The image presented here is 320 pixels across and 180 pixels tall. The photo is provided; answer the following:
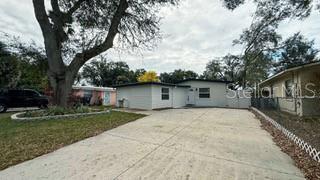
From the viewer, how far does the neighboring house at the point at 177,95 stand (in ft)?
64.0

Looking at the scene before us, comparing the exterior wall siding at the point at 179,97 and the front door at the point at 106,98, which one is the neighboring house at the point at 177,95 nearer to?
the exterior wall siding at the point at 179,97

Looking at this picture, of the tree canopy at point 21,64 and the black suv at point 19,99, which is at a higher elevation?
the tree canopy at point 21,64

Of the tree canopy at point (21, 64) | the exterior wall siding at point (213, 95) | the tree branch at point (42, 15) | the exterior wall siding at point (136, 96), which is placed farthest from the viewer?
the exterior wall siding at point (213, 95)

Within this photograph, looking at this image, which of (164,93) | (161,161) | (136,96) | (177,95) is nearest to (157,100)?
(164,93)

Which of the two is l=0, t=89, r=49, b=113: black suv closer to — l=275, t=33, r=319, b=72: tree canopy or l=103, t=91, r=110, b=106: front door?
l=103, t=91, r=110, b=106: front door

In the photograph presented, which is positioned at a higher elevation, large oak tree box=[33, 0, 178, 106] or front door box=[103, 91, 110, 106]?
large oak tree box=[33, 0, 178, 106]

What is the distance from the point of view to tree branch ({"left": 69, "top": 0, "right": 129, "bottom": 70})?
1319 cm

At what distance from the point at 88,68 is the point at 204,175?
4671 cm

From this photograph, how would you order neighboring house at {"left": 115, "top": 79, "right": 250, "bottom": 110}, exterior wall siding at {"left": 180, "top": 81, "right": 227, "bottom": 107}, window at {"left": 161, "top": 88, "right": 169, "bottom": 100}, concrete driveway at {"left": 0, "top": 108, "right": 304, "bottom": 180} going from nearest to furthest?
concrete driveway at {"left": 0, "top": 108, "right": 304, "bottom": 180}, neighboring house at {"left": 115, "top": 79, "right": 250, "bottom": 110}, window at {"left": 161, "top": 88, "right": 169, "bottom": 100}, exterior wall siding at {"left": 180, "top": 81, "right": 227, "bottom": 107}

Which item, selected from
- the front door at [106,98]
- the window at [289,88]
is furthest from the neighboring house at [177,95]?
the window at [289,88]

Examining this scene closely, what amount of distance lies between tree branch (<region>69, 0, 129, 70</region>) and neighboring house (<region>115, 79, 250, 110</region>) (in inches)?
255

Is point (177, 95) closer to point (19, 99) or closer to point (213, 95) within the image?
point (213, 95)

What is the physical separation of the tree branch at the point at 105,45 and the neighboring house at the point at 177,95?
21.3ft

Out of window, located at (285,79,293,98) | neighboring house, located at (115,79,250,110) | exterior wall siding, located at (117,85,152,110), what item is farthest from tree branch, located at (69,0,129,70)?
window, located at (285,79,293,98)
